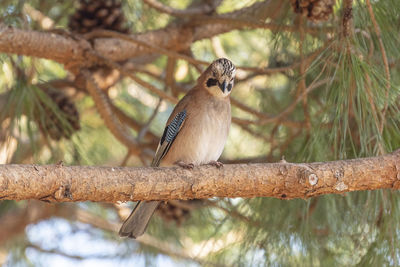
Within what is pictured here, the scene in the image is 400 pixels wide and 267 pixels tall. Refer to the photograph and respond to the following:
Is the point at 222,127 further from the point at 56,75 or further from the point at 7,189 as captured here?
the point at 56,75

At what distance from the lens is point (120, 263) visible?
4.52m

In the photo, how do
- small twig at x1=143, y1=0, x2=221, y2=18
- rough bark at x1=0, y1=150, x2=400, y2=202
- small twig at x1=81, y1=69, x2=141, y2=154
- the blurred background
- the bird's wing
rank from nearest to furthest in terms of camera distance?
rough bark at x1=0, y1=150, x2=400, y2=202 → the blurred background → the bird's wing → small twig at x1=81, y1=69, x2=141, y2=154 → small twig at x1=143, y1=0, x2=221, y2=18

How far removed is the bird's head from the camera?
12.0 feet

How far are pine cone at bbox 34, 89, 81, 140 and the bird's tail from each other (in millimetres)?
688

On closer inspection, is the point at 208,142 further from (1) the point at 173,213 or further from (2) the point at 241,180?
(1) the point at 173,213

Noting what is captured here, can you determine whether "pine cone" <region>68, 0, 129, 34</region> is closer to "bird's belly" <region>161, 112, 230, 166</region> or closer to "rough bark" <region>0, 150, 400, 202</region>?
"bird's belly" <region>161, 112, 230, 166</region>

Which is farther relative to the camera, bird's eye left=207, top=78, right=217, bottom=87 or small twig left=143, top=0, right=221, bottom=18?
small twig left=143, top=0, right=221, bottom=18

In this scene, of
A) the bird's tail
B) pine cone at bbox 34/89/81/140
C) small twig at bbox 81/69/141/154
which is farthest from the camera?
small twig at bbox 81/69/141/154

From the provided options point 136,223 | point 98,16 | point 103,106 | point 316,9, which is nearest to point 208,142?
point 136,223


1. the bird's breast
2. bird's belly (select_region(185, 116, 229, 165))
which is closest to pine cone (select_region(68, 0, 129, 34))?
the bird's breast

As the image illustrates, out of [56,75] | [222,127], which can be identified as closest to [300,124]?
[222,127]

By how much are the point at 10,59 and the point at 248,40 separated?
7.39 feet

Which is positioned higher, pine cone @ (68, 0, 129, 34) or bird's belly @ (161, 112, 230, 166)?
pine cone @ (68, 0, 129, 34)

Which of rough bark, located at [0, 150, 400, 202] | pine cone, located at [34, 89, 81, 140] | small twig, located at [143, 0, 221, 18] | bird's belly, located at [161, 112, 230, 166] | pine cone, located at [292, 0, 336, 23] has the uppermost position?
small twig, located at [143, 0, 221, 18]
